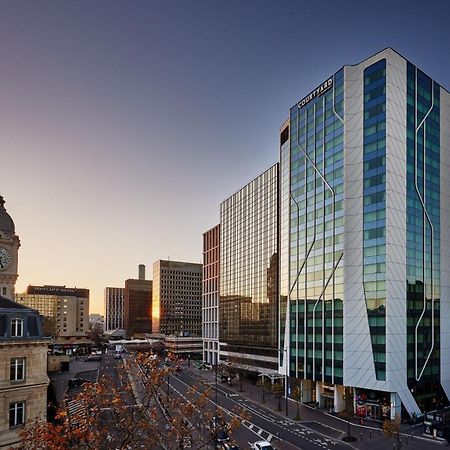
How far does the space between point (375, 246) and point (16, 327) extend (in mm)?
52368

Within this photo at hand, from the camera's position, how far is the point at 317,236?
257ft

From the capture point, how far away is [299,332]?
81.1 meters

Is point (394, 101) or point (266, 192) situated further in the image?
point (266, 192)

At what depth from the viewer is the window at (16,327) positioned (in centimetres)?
3338

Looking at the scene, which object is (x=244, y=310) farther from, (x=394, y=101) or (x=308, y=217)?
(x=394, y=101)

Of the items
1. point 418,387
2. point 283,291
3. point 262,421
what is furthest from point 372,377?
point 283,291

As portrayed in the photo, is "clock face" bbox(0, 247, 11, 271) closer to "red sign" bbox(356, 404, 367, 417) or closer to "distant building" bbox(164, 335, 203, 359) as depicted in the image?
"red sign" bbox(356, 404, 367, 417)

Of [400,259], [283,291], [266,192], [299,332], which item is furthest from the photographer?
[266,192]

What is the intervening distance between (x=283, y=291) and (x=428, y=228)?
2947cm

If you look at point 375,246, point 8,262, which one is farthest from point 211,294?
point 8,262

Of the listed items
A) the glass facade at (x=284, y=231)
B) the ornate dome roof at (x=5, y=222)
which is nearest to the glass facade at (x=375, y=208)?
the glass facade at (x=284, y=231)

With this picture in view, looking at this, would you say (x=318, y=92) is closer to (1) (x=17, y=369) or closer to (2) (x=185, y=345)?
(1) (x=17, y=369)

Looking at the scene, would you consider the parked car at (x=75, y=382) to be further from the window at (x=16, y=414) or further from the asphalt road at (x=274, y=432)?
the window at (x=16, y=414)

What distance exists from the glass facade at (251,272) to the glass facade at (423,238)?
112ft
